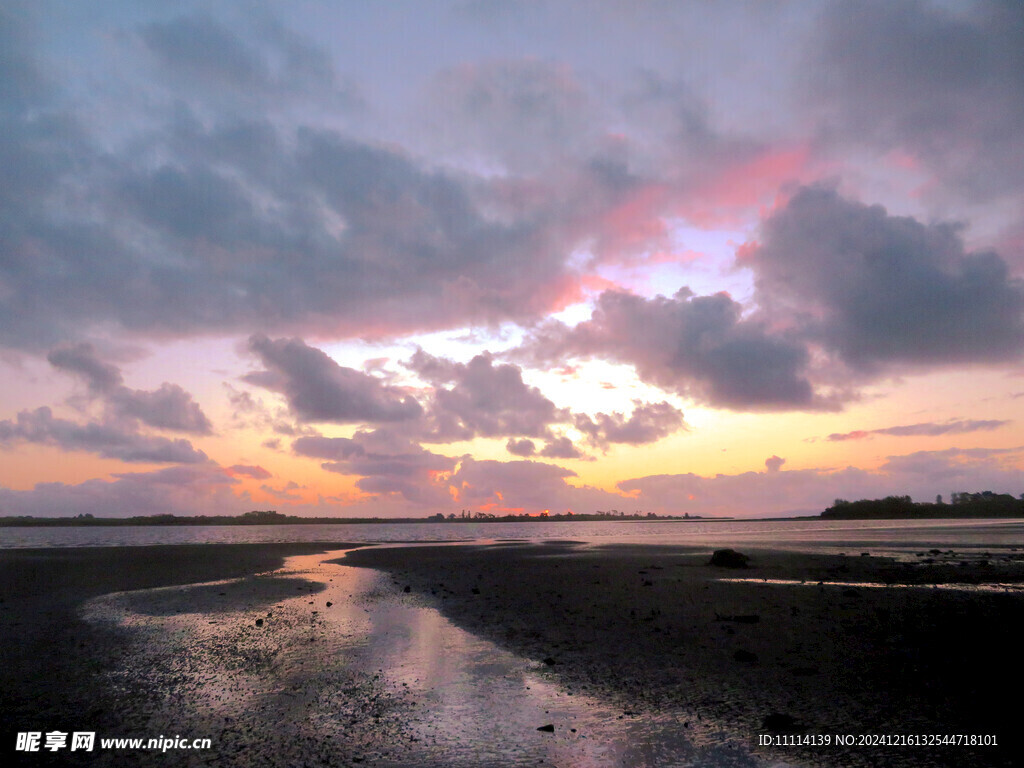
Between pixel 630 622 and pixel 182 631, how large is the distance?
14.1 m

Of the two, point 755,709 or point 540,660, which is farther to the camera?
point 540,660

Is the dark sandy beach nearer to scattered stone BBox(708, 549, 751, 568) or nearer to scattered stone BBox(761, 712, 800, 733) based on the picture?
scattered stone BBox(761, 712, 800, 733)

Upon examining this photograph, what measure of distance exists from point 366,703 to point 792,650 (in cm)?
987

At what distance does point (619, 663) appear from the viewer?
12.9 meters

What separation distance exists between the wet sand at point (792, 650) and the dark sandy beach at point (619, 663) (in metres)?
0.05

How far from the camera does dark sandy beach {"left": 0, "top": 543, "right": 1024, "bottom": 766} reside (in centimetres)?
864

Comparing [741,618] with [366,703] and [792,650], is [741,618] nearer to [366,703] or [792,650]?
[792,650]

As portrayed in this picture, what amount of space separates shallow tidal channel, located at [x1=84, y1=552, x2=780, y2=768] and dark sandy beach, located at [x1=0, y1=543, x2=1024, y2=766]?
3.1 inches

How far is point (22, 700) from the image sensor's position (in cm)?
1057

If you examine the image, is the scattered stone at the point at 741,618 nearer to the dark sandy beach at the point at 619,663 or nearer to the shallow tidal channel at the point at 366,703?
the dark sandy beach at the point at 619,663

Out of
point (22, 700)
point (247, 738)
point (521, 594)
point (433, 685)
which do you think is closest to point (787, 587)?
point (521, 594)

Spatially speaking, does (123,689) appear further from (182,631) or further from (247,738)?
(182,631)

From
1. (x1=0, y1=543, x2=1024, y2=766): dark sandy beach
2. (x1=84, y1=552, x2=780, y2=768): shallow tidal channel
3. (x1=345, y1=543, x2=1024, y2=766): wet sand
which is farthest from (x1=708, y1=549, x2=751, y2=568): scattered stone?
(x1=84, y1=552, x2=780, y2=768): shallow tidal channel

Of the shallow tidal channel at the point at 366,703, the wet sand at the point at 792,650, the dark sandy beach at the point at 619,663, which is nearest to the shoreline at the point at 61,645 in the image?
the dark sandy beach at the point at 619,663
